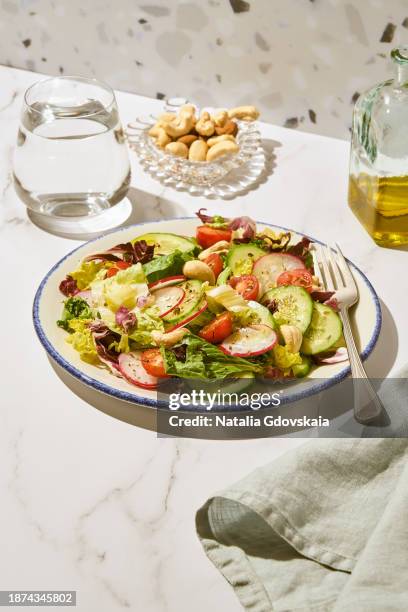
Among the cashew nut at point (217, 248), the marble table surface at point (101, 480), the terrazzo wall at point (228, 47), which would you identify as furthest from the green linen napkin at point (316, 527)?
the terrazzo wall at point (228, 47)

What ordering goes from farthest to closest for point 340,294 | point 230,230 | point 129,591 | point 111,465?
point 230,230
point 340,294
point 111,465
point 129,591

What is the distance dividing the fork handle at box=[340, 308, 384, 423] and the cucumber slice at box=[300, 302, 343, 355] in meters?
0.02

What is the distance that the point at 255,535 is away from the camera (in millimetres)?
748

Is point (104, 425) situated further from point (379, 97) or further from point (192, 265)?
point (379, 97)

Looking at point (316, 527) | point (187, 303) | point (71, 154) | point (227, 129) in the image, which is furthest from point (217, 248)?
point (316, 527)

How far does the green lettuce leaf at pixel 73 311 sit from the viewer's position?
98 cm

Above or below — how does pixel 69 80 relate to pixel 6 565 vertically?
above

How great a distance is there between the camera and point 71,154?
114 cm

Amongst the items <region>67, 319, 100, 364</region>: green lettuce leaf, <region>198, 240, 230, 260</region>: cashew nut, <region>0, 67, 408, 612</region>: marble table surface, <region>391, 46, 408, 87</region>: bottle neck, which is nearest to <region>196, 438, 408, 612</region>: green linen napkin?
<region>0, 67, 408, 612</region>: marble table surface

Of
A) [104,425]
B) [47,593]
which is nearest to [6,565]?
[47,593]

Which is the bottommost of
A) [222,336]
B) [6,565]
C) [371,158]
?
[6,565]

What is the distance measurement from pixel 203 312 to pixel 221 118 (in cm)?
52

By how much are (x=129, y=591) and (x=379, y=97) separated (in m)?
0.74

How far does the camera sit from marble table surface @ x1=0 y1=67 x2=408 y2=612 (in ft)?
2.45
